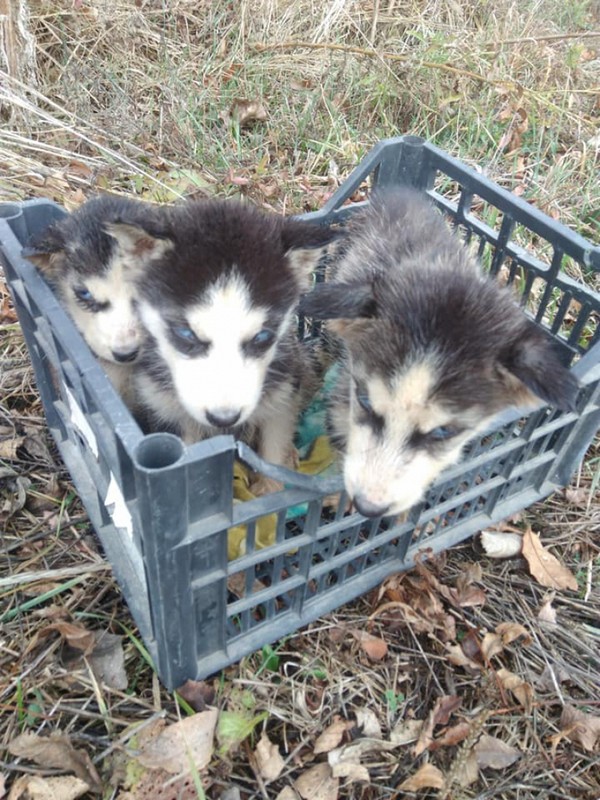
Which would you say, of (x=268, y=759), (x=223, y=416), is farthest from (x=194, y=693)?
(x=223, y=416)

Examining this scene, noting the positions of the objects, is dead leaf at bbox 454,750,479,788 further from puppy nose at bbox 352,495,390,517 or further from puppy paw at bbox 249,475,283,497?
puppy paw at bbox 249,475,283,497

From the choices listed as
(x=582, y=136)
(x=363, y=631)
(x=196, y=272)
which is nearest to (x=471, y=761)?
(x=363, y=631)

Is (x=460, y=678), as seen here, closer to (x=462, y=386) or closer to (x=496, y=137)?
(x=462, y=386)

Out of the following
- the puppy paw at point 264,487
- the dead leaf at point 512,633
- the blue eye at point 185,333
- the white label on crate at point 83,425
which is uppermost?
the blue eye at point 185,333

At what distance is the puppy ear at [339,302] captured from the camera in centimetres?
202

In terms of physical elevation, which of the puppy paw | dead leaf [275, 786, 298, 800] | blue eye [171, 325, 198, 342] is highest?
blue eye [171, 325, 198, 342]

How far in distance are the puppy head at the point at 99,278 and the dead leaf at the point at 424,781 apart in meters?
1.80

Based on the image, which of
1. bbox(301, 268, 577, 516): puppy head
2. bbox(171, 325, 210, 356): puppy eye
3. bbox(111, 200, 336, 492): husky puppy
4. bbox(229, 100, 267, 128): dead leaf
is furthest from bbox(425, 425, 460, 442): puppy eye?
bbox(229, 100, 267, 128): dead leaf

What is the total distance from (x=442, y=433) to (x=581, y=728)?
1.17 meters

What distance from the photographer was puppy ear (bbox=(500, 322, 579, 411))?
6.11 feet

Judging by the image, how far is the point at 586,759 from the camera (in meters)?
2.31

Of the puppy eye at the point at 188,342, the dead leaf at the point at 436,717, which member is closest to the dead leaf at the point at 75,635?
the puppy eye at the point at 188,342

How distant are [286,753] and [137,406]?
151cm

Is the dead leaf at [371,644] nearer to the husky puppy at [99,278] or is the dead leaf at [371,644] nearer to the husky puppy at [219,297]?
the husky puppy at [219,297]
